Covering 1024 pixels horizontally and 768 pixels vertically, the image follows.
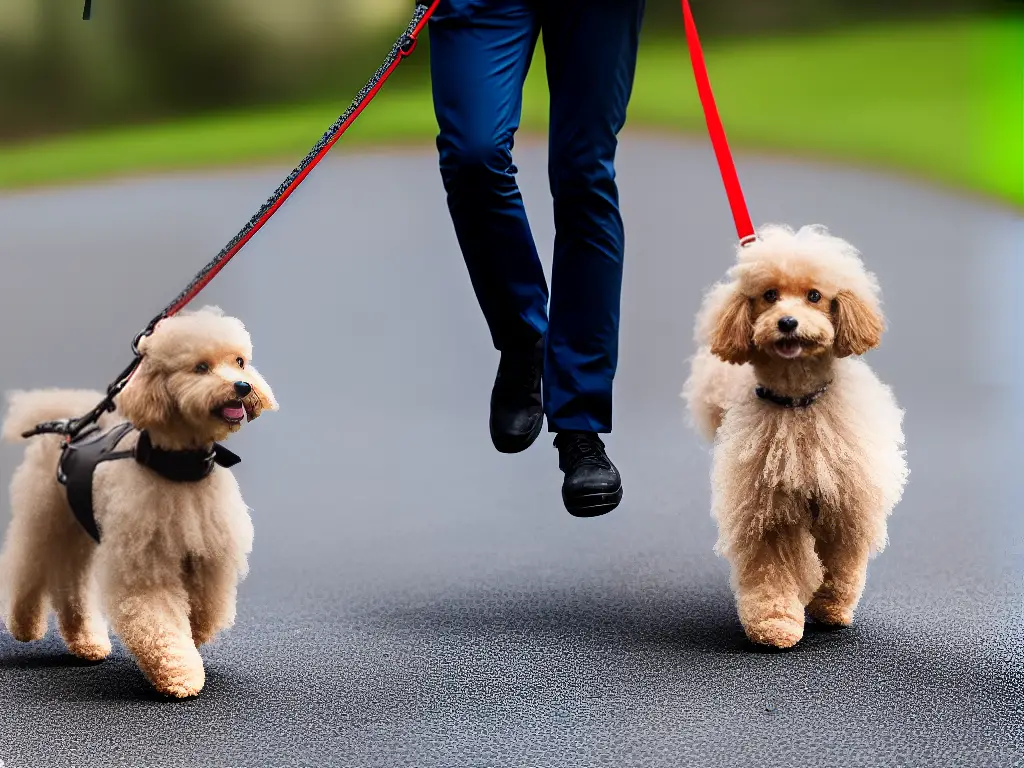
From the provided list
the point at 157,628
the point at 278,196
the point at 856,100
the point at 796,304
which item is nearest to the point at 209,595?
the point at 157,628

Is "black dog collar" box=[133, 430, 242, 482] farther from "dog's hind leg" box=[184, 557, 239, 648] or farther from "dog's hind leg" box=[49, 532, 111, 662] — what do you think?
"dog's hind leg" box=[49, 532, 111, 662]

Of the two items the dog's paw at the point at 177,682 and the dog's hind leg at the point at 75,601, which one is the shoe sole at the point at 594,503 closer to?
the dog's paw at the point at 177,682

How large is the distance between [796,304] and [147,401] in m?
1.06

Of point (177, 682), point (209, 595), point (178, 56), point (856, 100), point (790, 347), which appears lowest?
point (177, 682)

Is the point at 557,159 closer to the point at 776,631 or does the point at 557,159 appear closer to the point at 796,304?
the point at 796,304

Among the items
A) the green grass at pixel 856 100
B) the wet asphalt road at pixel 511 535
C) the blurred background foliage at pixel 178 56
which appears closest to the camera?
the wet asphalt road at pixel 511 535

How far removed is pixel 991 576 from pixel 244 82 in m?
3.06

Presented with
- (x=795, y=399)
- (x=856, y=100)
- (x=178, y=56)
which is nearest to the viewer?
(x=795, y=399)

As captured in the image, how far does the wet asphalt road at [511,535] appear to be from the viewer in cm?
183

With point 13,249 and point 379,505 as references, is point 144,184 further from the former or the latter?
point 379,505

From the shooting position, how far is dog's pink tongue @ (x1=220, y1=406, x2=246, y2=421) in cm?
199

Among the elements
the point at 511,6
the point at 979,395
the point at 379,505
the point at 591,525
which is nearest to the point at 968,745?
the point at 511,6

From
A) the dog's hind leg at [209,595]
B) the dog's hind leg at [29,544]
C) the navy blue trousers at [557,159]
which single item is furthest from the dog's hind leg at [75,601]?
the navy blue trousers at [557,159]

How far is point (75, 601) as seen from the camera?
2.35 metres
